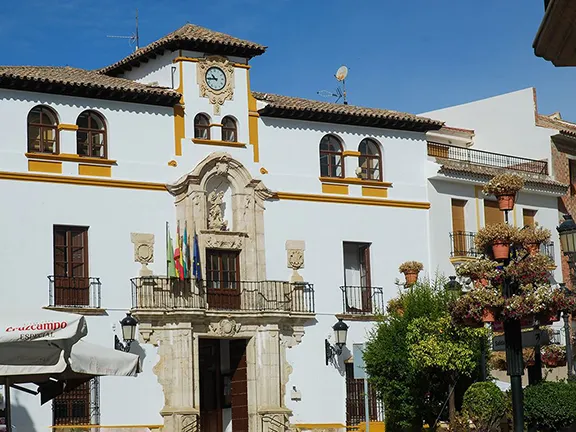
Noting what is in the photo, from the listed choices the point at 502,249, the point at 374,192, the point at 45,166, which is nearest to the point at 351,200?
the point at 374,192

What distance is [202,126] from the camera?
104ft

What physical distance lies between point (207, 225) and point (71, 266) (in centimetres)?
370

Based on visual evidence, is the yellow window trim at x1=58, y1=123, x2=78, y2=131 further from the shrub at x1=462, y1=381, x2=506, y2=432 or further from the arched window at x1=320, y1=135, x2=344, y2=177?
the shrub at x1=462, y1=381, x2=506, y2=432

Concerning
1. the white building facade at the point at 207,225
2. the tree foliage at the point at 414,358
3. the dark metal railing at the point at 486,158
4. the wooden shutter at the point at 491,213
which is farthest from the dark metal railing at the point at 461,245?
the tree foliage at the point at 414,358

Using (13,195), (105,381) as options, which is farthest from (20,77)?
(105,381)

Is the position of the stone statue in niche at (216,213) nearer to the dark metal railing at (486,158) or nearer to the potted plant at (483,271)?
the dark metal railing at (486,158)

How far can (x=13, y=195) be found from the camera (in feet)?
94.0

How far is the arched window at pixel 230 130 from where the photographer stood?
32094mm

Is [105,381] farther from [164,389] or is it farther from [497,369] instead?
[497,369]

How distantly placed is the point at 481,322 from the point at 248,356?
1220 cm

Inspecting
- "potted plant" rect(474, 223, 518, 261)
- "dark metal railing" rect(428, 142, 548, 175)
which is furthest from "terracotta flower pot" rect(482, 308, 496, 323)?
"dark metal railing" rect(428, 142, 548, 175)

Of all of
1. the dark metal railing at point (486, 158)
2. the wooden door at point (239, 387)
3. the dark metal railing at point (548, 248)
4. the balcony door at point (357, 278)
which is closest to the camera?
the wooden door at point (239, 387)

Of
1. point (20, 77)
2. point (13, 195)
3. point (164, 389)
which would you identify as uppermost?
point (20, 77)

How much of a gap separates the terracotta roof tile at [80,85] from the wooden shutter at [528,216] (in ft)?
39.2
